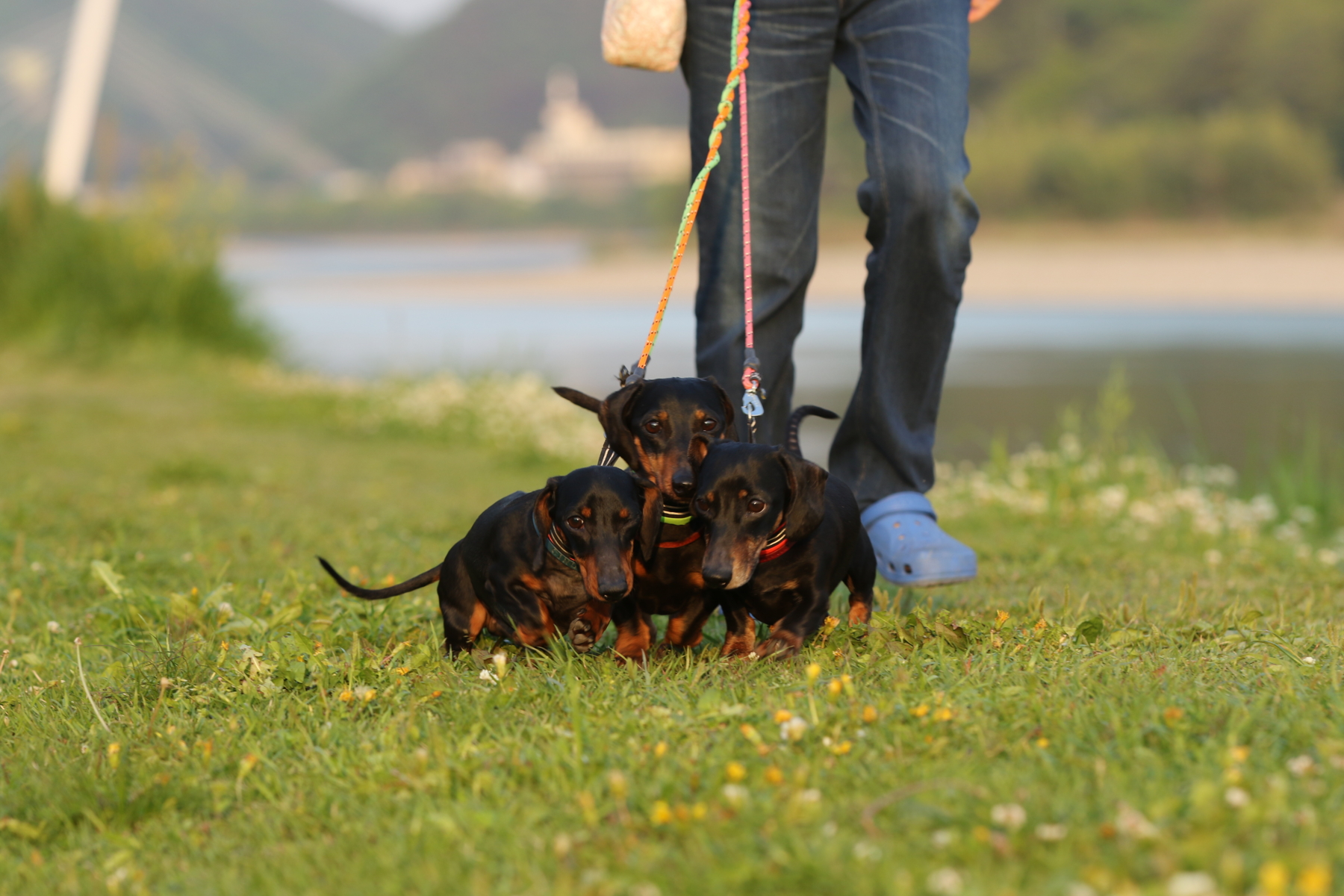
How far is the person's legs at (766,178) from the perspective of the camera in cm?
285

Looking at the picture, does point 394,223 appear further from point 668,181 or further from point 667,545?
point 667,545

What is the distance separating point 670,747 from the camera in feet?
5.90

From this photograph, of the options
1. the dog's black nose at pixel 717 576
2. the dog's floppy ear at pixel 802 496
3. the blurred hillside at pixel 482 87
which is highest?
the blurred hillside at pixel 482 87

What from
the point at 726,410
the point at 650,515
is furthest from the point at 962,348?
the point at 650,515

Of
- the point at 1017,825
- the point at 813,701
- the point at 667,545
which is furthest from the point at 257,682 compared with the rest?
the point at 1017,825

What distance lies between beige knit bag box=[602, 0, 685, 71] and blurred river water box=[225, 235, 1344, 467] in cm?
527

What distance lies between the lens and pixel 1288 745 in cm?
168

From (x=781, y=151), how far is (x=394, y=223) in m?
61.7

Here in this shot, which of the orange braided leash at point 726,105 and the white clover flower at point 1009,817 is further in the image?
→ the orange braided leash at point 726,105

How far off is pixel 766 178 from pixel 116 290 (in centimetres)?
A: 1136

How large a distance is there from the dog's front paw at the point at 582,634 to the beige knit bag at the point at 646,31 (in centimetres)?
137

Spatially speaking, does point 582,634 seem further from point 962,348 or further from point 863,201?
point 962,348

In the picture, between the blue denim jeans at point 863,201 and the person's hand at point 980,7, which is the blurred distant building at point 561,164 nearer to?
the person's hand at point 980,7

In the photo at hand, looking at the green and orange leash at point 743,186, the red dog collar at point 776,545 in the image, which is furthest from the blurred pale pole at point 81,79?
the red dog collar at point 776,545
